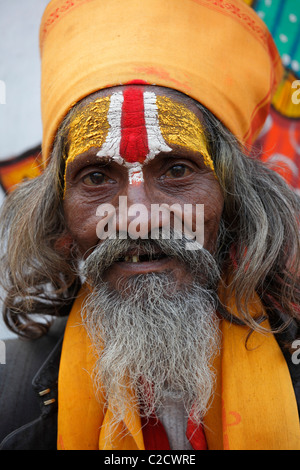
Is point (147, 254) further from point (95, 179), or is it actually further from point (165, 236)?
point (95, 179)

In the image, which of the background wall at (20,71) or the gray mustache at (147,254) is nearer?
the gray mustache at (147,254)

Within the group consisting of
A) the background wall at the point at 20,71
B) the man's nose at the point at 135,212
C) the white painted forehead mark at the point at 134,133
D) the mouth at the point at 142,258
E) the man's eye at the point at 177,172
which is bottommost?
the mouth at the point at 142,258

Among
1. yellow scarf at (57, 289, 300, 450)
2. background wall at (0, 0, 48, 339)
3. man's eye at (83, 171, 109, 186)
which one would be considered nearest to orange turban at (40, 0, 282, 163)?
man's eye at (83, 171, 109, 186)

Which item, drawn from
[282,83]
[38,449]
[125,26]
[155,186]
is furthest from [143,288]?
[282,83]

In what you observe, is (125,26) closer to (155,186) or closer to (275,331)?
(155,186)

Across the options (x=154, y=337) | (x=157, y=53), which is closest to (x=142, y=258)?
(x=154, y=337)

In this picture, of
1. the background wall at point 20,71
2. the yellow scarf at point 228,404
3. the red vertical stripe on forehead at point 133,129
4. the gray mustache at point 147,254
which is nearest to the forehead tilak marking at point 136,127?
the red vertical stripe on forehead at point 133,129

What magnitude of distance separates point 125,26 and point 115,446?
63.8 inches

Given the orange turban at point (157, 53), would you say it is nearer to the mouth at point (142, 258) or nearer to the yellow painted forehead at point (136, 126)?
the yellow painted forehead at point (136, 126)

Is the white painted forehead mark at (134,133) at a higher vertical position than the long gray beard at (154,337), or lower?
higher

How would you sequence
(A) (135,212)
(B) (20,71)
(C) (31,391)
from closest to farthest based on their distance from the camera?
(A) (135,212)
(C) (31,391)
(B) (20,71)

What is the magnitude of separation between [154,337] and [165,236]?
0.38 metres

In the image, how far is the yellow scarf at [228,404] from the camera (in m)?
1.63

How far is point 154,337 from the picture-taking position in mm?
1695
